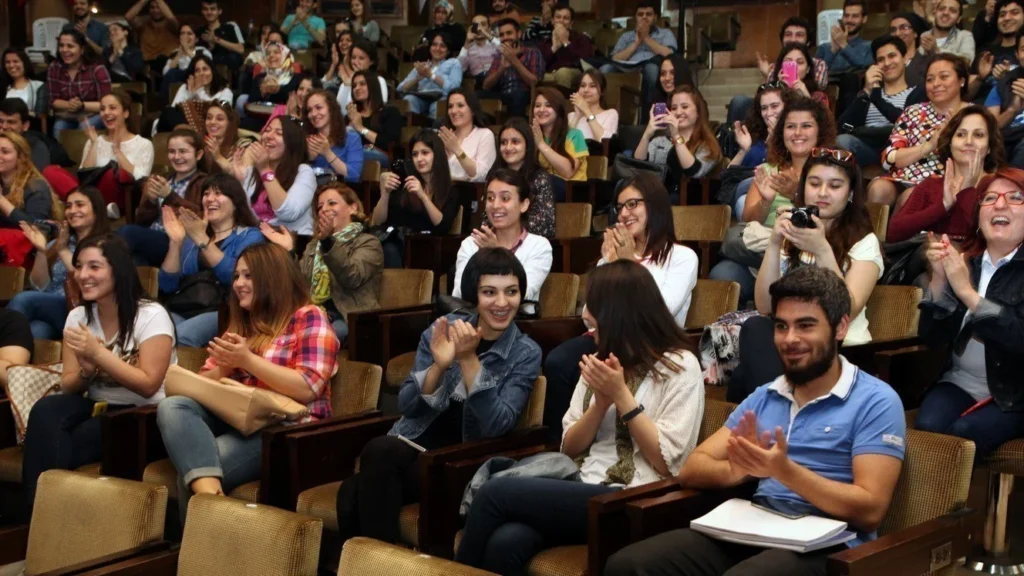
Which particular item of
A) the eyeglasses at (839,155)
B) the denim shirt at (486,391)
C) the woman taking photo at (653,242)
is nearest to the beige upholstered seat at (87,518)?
the denim shirt at (486,391)

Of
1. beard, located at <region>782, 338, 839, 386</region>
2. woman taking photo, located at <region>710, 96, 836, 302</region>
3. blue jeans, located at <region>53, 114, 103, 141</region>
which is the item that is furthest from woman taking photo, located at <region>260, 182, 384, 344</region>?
blue jeans, located at <region>53, 114, 103, 141</region>

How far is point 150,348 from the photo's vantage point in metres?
3.71

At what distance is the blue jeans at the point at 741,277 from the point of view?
13.7 feet

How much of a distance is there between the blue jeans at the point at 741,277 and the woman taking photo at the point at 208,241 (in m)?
1.74

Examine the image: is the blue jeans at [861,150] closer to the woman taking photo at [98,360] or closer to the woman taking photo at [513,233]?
the woman taking photo at [513,233]

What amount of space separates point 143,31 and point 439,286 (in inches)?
268

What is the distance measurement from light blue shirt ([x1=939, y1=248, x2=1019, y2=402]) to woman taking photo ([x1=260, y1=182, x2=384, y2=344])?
6.94 feet

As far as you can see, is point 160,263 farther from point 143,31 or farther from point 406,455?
point 143,31

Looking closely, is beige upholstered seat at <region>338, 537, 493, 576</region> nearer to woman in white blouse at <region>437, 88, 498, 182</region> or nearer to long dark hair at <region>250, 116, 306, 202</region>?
long dark hair at <region>250, 116, 306, 202</region>

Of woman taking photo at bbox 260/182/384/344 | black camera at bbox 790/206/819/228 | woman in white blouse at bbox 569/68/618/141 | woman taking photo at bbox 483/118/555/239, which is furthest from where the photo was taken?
woman in white blouse at bbox 569/68/618/141

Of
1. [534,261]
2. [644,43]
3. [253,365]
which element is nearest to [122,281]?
[253,365]

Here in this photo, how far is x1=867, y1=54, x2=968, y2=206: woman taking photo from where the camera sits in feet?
15.0

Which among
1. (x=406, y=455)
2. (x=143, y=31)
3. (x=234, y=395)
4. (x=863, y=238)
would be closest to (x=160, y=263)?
(x=234, y=395)

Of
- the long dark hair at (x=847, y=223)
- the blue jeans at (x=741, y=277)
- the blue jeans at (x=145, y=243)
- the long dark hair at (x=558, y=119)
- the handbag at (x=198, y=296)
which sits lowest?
the handbag at (x=198, y=296)
